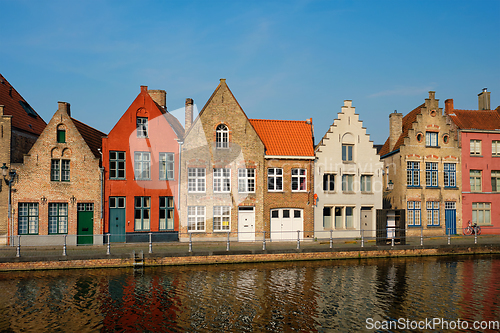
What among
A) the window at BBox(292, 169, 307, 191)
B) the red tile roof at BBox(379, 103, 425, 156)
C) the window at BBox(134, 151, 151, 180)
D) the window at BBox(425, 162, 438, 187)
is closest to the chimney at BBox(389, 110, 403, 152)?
the red tile roof at BBox(379, 103, 425, 156)

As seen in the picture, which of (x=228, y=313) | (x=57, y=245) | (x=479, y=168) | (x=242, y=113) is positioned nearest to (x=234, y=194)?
(x=242, y=113)

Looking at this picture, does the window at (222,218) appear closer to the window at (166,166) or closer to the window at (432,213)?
the window at (166,166)

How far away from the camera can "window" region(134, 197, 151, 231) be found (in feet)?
92.8

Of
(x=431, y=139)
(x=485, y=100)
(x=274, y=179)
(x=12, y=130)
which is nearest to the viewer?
(x=12, y=130)

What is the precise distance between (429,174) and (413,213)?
154 inches

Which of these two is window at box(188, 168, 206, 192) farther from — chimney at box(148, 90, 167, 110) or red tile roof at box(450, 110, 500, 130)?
red tile roof at box(450, 110, 500, 130)

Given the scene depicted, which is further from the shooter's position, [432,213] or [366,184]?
[432,213]

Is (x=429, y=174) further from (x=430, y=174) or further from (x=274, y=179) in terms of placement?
(x=274, y=179)

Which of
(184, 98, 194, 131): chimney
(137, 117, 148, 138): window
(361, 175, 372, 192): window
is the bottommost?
(361, 175, 372, 192): window

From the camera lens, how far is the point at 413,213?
3322cm

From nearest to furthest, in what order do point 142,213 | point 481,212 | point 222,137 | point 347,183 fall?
point 142,213
point 222,137
point 347,183
point 481,212

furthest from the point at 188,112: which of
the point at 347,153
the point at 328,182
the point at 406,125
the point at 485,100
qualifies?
the point at 485,100

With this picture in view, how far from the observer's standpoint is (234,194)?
29.0 meters

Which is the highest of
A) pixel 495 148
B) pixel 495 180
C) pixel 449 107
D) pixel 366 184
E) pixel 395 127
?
pixel 449 107
